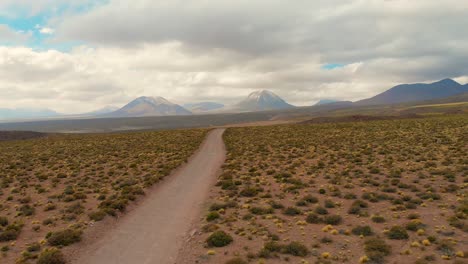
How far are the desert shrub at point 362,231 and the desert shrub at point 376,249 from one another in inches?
35.7

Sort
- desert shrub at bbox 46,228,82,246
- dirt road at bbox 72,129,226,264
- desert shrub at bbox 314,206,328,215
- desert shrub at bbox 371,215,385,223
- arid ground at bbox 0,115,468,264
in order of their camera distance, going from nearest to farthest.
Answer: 1. arid ground at bbox 0,115,468,264
2. dirt road at bbox 72,129,226,264
3. desert shrub at bbox 46,228,82,246
4. desert shrub at bbox 371,215,385,223
5. desert shrub at bbox 314,206,328,215

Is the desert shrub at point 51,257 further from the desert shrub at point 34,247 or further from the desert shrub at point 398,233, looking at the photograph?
the desert shrub at point 398,233

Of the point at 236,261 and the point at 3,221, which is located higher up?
the point at 3,221

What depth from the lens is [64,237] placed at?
14.7 m

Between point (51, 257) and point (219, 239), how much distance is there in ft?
25.1

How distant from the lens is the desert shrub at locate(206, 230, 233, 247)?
46.1ft

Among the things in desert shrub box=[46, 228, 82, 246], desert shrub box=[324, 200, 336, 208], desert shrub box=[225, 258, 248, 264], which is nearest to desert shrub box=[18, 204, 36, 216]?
desert shrub box=[46, 228, 82, 246]

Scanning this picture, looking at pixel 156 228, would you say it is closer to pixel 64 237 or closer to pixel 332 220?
pixel 64 237

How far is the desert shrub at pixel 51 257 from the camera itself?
1251 centimetres

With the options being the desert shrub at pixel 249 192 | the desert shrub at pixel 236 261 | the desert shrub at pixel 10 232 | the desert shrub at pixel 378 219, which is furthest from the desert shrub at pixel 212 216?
the desert shrub at pixel 10 232

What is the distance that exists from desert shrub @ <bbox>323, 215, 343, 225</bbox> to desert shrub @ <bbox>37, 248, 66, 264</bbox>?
13635mm

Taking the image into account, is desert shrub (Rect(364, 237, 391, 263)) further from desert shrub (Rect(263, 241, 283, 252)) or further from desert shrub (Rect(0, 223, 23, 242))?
desert shrub (Rect(0, 223, 23, 242))

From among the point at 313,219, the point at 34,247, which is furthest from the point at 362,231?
the point at 34,247

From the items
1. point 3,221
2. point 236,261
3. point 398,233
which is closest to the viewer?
point 236,261
